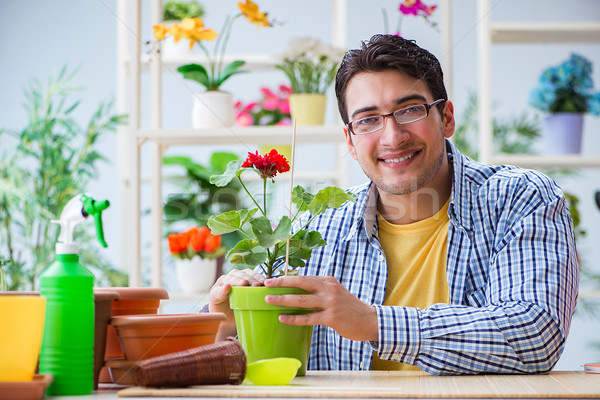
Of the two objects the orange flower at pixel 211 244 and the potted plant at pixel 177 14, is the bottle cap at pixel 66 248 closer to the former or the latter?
the orange flower at pixel 211 244

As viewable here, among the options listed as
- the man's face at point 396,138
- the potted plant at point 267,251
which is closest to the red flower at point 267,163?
the potted plant at point 267,251

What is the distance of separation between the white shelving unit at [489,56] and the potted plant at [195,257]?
3.45 feet

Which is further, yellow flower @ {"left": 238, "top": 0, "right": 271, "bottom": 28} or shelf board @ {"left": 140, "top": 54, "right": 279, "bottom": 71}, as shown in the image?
shelf board @ {"left": 140, "top": 54, "right": 279, "bottom": 71}

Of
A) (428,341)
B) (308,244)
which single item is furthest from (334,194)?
(428,341)

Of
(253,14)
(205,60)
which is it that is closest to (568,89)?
(253,14)

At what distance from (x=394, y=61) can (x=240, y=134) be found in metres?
0.89

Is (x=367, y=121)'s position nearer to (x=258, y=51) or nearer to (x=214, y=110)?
(x=214, y=110)

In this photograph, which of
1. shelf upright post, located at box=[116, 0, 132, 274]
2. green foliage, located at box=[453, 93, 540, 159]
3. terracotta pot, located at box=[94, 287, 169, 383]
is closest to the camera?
terracotta pot, located at box=[94, 287, 169, 383]

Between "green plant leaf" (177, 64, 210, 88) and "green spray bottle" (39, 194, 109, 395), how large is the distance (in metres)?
1.43

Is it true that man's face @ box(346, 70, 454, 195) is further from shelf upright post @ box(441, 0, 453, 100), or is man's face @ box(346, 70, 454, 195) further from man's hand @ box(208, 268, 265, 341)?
shelf upright post @ box(441, 0, 453, 100)

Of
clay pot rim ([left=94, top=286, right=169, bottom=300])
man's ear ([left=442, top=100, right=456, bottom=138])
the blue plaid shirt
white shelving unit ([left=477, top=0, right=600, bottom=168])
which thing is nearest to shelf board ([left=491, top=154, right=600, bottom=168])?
white shelving unit ([left=477, top=0, right=600, bottom=168])

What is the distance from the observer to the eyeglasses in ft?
4.77

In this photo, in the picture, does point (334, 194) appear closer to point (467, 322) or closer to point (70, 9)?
point (467, 322)

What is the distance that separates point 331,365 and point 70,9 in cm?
293
